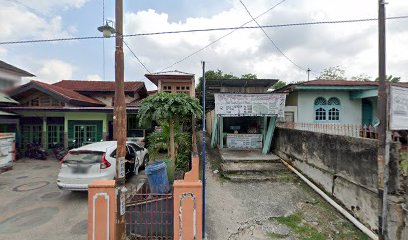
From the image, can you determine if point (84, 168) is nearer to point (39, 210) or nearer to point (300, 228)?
point (39, 210)

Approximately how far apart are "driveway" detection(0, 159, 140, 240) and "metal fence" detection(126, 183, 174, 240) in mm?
971

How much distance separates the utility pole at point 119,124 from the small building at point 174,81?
304 inches

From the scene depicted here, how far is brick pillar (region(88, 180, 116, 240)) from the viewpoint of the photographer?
3531 mm

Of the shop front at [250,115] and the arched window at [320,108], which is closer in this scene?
the shop front at [250,115]

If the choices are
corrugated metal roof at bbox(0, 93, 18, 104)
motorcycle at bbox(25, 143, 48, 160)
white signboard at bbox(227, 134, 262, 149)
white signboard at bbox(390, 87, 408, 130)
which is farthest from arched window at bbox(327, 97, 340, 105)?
corrugated metal roof at bbox(0, 93, 18, 104)

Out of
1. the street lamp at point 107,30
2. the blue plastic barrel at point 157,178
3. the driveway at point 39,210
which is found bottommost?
the driveway at point 39,210

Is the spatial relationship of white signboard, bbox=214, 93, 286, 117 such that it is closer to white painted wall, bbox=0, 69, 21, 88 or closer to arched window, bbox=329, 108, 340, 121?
arched window, bbox=329, 108, 340, 121

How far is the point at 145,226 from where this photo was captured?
13.2ft

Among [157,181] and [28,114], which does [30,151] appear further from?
[157,181]

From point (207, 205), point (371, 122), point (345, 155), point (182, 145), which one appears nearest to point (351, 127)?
point (345, 155)

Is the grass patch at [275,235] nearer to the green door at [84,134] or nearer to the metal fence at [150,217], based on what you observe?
the metal fence at [150,217]

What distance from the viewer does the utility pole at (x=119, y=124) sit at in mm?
3379

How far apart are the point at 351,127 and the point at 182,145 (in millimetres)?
5570

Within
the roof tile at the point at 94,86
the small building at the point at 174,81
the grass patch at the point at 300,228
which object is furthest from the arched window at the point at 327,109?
the roof tile at the point at 94,86
